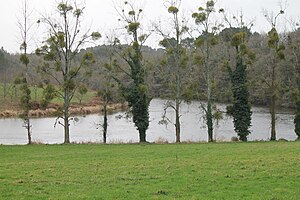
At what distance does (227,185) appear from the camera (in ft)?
42.7

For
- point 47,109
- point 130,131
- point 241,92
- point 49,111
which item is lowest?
point 130,131

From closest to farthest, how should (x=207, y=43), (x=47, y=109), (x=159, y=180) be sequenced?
(x=159, y=180), (x=207, y=43), (x=47, y=109)

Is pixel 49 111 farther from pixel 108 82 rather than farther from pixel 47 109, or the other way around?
pixel 108 82

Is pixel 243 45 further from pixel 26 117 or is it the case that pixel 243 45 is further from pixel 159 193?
pixel 159 193

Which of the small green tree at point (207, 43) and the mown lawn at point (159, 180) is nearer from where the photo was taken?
the mown lawn at point (159, 180)

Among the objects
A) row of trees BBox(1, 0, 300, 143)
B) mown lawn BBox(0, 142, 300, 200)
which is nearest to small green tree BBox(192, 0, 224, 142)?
row of trees BBox(1, 0, 300, 143)

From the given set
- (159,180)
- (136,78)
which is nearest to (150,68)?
(136,78)

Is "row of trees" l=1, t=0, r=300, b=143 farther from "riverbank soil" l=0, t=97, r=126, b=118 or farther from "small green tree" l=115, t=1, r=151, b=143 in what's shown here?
"riverbank soil" l=0, t=97, r=126, b=118

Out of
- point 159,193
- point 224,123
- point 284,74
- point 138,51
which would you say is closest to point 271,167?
point 159,193

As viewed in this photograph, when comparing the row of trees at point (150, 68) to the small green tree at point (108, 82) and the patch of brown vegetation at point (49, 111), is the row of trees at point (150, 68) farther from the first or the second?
the patch of brown vegetation at point (49, 111)

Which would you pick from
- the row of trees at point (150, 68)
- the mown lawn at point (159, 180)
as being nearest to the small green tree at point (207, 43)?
the row of trees at point (150, 68)

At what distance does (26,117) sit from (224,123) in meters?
31.9

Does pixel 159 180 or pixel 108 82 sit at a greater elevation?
pixel 108 82

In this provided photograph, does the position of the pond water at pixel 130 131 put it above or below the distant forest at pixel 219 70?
below
